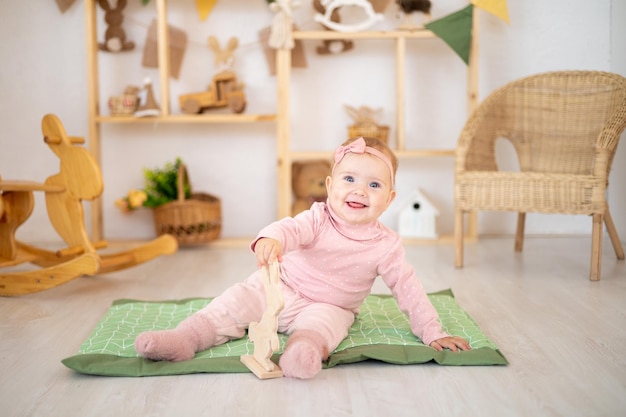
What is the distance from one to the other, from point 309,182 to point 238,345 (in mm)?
1976

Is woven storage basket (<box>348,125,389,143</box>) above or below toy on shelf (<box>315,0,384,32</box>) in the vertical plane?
below

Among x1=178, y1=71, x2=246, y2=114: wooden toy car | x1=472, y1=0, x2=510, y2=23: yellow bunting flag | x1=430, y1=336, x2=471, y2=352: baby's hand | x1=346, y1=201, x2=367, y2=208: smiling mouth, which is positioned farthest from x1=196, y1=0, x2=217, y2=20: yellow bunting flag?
x1=430, y1=336, x2=471, y2=352: baby's hand

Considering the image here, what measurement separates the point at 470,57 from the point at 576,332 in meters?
1.92

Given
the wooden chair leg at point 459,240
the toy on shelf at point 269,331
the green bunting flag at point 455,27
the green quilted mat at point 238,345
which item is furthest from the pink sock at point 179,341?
the green bunting flag at point 455,27

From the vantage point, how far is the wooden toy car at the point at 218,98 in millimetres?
3607

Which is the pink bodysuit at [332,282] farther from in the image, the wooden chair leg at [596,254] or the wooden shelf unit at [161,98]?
the wooden shelf unit at [161,98]

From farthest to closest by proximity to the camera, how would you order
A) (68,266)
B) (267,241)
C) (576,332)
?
(68,266), (576,332), (267,241)

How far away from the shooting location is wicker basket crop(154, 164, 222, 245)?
138 inches

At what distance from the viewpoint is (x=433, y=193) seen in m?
3.92

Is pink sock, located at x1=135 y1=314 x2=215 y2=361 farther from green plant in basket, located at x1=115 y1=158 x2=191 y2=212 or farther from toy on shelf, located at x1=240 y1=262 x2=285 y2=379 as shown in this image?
green plant in basket, located at x1=115 y1=158 x2=191 y2=212

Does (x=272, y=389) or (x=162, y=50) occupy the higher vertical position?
(x=162, y=50)

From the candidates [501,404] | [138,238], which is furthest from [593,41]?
[501,404]

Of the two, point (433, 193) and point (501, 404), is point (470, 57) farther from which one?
point (501, 404)

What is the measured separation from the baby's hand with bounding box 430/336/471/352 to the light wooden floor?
9cm
